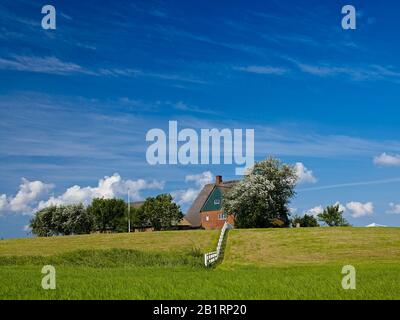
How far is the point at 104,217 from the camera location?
113625 millimetres

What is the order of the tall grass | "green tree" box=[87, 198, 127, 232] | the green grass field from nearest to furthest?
the green grass field < the tall grass < "green tree" box=[87, 198, 127, 232]

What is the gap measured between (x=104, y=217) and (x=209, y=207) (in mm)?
23268

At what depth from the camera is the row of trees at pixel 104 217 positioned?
363 ft

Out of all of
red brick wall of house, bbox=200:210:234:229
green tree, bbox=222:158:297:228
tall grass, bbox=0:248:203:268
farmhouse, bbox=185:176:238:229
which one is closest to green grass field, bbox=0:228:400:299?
tall grass, bbox=0:248:203:268

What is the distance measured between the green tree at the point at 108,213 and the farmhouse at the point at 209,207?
601 inches

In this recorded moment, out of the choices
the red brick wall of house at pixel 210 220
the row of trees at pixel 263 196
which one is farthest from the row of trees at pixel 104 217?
the row of trees at pixel 263 196

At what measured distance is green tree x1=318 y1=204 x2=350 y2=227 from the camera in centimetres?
10425

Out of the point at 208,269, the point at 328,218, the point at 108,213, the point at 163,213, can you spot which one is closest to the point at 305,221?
the point at 328,218

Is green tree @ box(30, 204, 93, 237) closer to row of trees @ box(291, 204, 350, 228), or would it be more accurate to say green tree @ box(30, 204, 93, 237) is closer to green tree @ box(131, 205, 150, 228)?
green tree @ box(131, 205, 150, 228)

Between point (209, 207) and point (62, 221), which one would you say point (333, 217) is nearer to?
point (209, 207)
